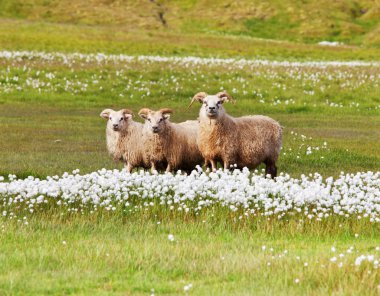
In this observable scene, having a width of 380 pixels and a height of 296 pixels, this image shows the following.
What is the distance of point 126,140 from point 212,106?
2.65m

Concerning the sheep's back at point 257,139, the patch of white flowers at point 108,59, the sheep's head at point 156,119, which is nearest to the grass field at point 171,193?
the patch of white flowers at point 108,59

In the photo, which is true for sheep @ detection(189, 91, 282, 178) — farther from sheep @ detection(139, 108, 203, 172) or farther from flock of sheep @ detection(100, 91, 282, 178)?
sheep @ detection(139, 108, 203, 172)

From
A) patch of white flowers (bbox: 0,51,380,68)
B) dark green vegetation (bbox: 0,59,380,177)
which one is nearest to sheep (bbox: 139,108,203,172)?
dark green vegetation (bbox: 0,59,380,177)

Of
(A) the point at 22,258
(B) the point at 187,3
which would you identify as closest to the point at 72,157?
(A) the point at 22,258

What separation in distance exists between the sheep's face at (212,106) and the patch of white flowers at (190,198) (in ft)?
11.6

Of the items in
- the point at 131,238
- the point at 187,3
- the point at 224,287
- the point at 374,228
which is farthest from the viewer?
the point at 187,3

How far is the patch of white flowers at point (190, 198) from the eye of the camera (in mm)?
12703

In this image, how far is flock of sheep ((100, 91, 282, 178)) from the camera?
1756cm

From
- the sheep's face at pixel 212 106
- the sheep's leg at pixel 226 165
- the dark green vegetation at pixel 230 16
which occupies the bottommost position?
the dark green vegetation at pixel 230 16

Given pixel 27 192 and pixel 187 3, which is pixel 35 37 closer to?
pixel 27 192

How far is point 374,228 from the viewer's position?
40.4 ft

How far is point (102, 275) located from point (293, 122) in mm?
24406

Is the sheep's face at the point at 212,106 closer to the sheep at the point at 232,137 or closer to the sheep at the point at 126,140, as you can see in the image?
the sheep at the point at 232,137

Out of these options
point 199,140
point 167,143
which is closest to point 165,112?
point 167,143
